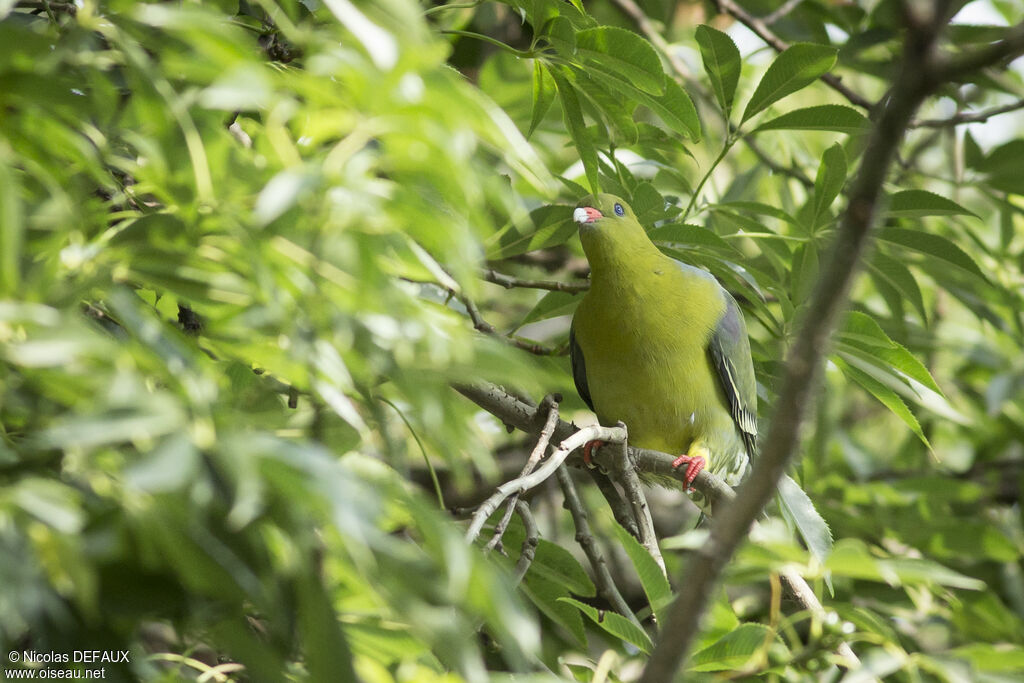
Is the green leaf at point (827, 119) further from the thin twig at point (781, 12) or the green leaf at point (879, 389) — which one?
the thin twig at point (781, 12)

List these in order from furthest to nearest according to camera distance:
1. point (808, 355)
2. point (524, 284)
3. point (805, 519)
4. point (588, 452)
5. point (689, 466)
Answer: point (689, 466), point (588, 452), point (524, 284), point (805, 519), point (808, 355)

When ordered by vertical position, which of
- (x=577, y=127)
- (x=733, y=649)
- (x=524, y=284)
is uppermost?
(x=577, y=127)

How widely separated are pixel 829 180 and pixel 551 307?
887mm

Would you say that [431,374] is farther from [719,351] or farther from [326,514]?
[719,351]

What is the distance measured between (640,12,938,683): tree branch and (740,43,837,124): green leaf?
63.4 inches

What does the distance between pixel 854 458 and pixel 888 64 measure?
1.70 metres

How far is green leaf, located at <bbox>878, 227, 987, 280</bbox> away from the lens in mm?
2566

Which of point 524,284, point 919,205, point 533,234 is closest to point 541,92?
point 533,234

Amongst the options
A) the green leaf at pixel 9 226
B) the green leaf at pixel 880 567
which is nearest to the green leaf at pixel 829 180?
the green leaf at pixel 880 567

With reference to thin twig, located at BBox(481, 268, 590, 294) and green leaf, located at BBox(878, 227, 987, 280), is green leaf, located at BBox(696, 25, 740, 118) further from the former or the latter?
thin twig, located at BBox(481, 268, 590, 294)

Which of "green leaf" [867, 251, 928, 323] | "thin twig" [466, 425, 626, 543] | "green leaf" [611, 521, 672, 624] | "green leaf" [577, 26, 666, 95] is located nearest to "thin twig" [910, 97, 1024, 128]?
"green leaf" [867, 251, 928, 323]

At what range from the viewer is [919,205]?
2520 mm

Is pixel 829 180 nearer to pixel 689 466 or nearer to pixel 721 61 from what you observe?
pixel 721 61

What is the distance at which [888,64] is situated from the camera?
3703 mm
